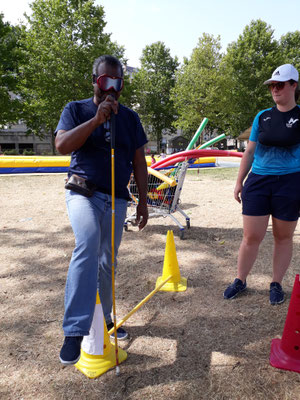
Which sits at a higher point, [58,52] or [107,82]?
[58,52]

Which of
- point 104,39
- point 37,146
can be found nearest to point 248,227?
point 104,39

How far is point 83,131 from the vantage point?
196cm

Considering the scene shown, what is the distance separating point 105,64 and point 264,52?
148 ft

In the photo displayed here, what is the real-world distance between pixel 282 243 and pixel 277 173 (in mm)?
710

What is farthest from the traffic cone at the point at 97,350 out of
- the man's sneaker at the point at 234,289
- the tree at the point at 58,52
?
the tree at the point at 58,52

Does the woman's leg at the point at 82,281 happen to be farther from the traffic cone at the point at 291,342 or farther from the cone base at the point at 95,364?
the traffic cone at the point at 291,342

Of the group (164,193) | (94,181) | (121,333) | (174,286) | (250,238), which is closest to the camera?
(94,181)

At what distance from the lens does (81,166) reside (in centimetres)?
217

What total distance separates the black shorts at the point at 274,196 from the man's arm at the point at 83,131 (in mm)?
1631

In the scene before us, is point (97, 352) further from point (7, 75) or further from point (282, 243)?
point (7, 75)

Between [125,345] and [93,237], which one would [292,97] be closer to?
[93,237]

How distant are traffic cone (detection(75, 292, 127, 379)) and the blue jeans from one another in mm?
224

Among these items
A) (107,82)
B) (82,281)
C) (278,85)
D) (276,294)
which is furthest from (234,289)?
(107,82)

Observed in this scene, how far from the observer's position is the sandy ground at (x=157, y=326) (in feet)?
6.58
